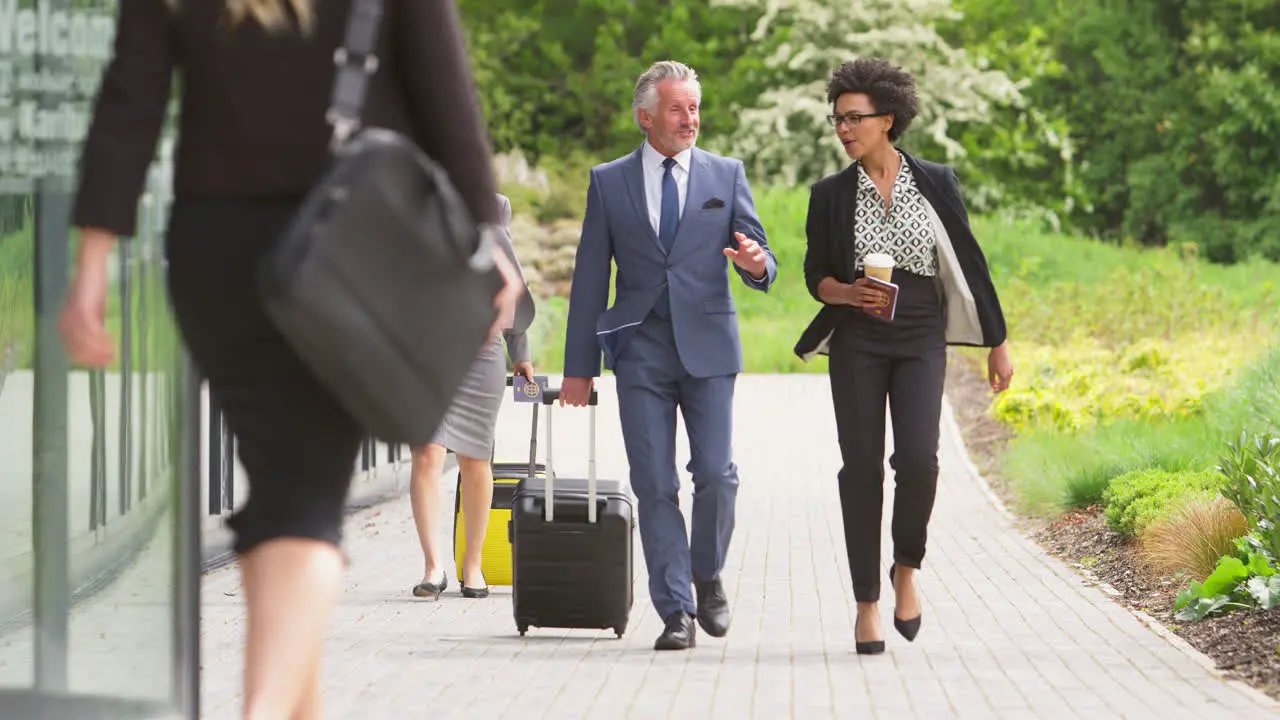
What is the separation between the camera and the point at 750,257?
23.6ft

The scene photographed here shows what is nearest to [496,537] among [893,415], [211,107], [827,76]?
[893,415]

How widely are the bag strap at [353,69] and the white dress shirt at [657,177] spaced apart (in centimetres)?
404

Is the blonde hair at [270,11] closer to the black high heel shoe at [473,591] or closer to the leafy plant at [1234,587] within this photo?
the leafy plant at [1234,587]

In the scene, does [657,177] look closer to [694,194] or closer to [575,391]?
[694,194]

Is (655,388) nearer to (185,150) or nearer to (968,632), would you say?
(968,632)

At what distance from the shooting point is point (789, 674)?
22.8 feet

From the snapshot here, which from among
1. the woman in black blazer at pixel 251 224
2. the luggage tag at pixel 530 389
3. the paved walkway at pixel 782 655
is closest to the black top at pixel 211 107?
the woman in black blazer at pixel 251 224

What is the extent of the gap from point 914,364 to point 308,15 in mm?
4085

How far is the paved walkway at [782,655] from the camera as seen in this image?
628 cm

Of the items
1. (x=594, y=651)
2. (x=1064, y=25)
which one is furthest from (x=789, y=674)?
(x=1064, y=25)

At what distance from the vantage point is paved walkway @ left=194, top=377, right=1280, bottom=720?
6.28m

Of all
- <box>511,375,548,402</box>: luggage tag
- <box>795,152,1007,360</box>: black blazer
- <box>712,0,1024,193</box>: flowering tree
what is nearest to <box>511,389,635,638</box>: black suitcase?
<box>511,375,548,402</box>: luggage tag

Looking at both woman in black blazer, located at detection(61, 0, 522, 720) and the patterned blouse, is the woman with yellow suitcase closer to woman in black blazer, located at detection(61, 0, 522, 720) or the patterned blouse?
the patterned blouse

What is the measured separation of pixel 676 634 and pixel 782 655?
36 cm
